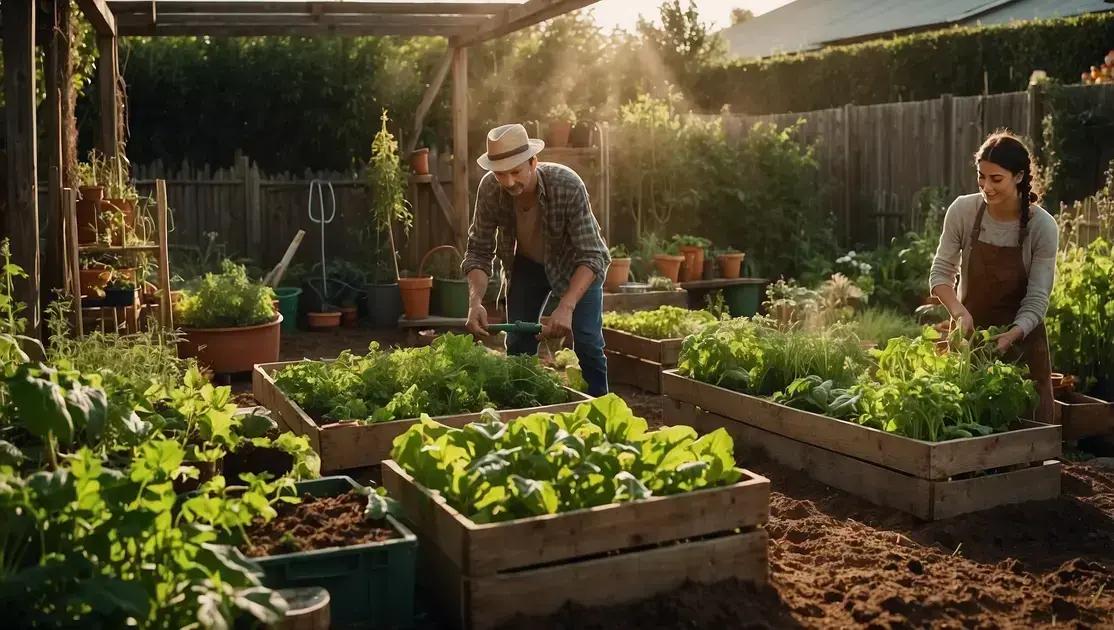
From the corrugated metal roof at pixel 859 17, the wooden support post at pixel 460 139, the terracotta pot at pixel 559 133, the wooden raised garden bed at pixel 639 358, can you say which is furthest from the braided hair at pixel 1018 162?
the corrugated metal roof at pixel 859 17

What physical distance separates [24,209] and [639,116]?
7833mm

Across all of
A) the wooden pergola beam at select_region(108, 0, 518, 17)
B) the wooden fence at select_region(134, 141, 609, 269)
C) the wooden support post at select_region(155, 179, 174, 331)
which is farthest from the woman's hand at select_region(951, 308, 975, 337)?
the wooden fence at select_region(134, 141, 609, 269)

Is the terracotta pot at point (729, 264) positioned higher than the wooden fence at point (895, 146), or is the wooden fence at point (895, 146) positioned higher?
the wooden fence at point (895, 146)

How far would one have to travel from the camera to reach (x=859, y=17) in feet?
81.7

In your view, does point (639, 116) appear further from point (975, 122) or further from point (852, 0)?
point (852, 0)

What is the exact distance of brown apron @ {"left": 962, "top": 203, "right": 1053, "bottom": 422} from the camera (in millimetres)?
5336

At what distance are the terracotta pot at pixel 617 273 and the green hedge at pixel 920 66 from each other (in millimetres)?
7710

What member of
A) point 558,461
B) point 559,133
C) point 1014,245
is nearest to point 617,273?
point 559,133

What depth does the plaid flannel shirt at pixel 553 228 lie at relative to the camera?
558cm

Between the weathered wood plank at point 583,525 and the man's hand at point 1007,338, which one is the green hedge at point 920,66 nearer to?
the man's hand at point 1007,338

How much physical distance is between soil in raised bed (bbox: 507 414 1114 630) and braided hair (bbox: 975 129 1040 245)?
51.1 inches

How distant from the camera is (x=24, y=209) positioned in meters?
6.17

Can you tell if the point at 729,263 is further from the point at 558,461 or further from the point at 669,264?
the point at 558,461

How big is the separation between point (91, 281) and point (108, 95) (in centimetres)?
263
